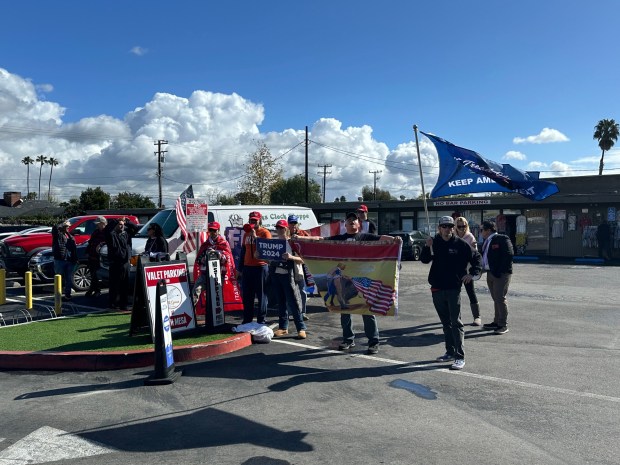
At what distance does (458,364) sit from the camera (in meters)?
7.00

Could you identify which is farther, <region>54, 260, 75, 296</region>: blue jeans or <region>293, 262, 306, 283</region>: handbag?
<region>54, 260, 75, 296</region>: blue jeans

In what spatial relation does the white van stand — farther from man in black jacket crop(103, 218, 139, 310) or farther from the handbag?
the handbag

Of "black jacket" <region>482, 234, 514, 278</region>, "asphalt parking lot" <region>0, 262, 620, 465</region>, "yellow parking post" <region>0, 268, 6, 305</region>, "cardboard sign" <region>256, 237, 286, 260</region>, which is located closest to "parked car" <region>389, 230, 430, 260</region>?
"black jacket" <region>482, 234, 514, 278</region>

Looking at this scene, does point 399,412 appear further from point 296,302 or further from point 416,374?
point 296,302

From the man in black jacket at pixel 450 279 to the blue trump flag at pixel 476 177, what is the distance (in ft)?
14.5

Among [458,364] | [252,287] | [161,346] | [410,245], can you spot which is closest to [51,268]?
[252,287]

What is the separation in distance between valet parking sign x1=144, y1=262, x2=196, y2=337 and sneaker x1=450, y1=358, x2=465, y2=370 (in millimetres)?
4135

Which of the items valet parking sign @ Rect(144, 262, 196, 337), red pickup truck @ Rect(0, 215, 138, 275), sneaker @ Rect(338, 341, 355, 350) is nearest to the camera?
sneaker @ Rect(338, 341, 355, 350)

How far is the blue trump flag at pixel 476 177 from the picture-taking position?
1133 cm

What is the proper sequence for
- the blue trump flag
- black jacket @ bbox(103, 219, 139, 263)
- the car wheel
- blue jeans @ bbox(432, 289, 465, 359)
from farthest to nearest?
the car wheel
the blue trump flag
black jacket @ bbox(103, 219, 139, 263)
blue jeans @ bbox(432, 289, 465, 359)

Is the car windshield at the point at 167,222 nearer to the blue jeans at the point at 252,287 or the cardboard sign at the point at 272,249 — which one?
the blue jeans at the point at 252,287

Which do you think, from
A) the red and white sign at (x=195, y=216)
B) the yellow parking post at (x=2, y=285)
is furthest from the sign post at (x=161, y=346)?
the yellow parking post at (x=2, y=285)

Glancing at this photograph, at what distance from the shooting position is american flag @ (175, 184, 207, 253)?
35.8ft

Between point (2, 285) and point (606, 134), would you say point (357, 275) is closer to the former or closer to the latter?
point (2, 285)
